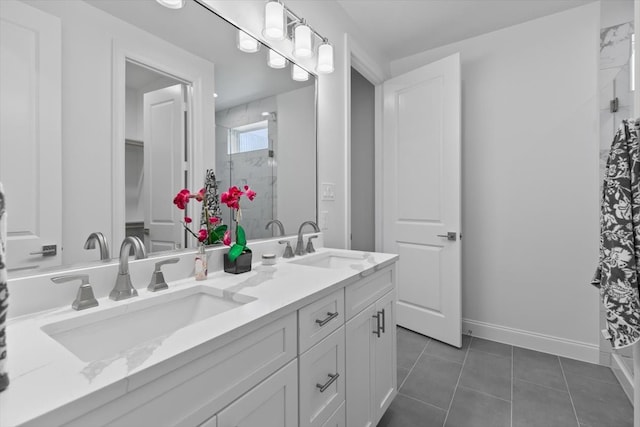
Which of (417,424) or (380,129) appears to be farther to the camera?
(380,129)

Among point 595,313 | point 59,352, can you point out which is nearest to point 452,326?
point 595,313

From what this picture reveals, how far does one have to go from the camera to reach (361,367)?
Result: 124cm

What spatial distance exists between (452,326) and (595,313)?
95cm

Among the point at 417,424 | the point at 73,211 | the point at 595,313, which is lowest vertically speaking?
the point at 417,424

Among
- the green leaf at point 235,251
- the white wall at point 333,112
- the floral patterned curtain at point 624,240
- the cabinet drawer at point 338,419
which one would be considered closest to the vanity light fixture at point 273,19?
the white wall at point 333,112

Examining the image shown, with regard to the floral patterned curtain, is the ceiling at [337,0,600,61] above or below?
above

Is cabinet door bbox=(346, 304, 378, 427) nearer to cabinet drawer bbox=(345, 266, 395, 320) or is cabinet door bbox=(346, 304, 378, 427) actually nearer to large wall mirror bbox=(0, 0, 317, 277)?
cabinet drawer bbox=(345, 266, 395, 320)

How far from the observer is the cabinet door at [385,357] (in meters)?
1.38

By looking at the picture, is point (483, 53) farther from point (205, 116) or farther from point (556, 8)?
point (205, 116)

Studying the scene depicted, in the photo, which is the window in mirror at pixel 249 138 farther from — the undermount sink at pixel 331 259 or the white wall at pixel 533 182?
the white wall at pixel 533 182

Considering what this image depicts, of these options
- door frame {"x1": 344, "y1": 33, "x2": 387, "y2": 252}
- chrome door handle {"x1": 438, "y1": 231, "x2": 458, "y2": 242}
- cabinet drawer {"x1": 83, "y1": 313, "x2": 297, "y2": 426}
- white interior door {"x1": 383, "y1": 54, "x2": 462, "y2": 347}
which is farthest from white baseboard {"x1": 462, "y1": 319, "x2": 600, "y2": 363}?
cabinet drawer {"x1": 83, "y1": 313, "x2": 297, "y2": 426}

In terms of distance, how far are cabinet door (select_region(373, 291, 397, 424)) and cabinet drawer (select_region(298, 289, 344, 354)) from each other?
1.20 feet

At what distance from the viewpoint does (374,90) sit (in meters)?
3.01

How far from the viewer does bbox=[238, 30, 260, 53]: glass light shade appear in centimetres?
140
